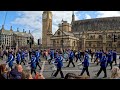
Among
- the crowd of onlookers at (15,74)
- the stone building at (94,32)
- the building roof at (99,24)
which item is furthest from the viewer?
the building roof at (99,24)

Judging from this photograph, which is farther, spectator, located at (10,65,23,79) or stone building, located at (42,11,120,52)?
stone building, located at (42,11,120,52)

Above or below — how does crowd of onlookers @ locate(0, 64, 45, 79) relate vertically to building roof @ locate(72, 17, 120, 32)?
below

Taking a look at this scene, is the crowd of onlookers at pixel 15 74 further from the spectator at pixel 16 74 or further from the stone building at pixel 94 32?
Result: the stone building at pixel 94 32

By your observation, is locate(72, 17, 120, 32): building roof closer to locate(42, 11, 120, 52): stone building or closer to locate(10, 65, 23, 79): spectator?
locate(42, 11, 120, 52): stone building

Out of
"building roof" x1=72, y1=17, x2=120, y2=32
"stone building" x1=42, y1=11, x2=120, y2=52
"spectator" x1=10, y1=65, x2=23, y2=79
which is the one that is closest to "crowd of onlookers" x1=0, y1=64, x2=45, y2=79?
"spectator" x1=10, y1=65, x2=23, y2=79

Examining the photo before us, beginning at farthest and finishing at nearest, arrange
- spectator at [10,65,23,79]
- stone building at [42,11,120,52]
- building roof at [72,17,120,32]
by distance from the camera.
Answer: building roof at [72,17,120,32], stone building at [42,11,120,52], spectator at [10,65,23,79]

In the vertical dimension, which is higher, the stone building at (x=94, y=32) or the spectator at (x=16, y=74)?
the stone building at (x=94, y=32)

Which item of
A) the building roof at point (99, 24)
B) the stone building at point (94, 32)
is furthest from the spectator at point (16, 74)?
the building roof at point (99, 24)

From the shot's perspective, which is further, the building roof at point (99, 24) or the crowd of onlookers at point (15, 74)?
the building roof at point (99, 24)

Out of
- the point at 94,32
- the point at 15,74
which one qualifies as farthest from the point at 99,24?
the point at 15,74

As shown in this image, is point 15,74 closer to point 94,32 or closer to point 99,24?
point 94,32
